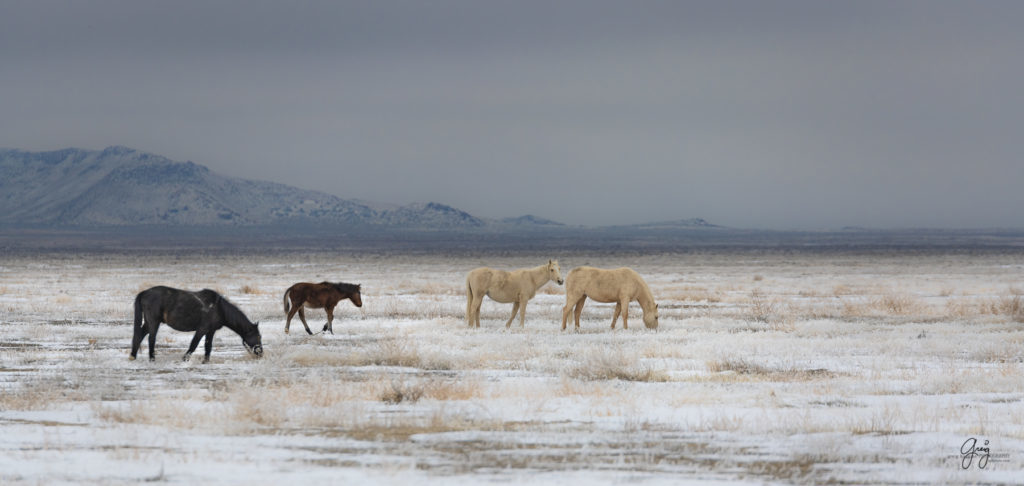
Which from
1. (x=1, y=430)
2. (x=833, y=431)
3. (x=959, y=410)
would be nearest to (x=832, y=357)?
(x=959, y=410)

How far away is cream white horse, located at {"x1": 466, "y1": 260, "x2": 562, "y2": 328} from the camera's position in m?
22.0

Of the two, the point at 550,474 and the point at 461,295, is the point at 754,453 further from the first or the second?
the point at 461,295

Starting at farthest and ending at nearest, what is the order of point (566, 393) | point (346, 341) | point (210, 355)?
point (346, 341), point (210, 355), point (566, 393)

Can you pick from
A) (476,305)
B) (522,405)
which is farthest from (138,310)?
(476,305)

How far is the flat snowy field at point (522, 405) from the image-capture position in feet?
29.7

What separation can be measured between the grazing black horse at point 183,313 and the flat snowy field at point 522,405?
19.4 inches

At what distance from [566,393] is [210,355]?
6.63 meters

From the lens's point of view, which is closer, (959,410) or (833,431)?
(833,431)

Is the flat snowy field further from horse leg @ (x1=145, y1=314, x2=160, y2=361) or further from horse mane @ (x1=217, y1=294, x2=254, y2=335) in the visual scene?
horse mane @ (x1=217, y1=294, x2=254, y2=335)

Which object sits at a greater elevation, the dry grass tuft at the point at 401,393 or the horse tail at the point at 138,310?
the horse tail at the point at 138,310

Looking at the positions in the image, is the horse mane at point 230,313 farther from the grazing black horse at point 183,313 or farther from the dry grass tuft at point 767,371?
the dry grass tuft at point 767,371

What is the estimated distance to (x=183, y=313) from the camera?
15.6 meters

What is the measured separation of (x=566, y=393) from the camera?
13023 millimetres

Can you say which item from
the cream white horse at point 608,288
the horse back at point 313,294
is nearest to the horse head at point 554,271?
the cream white horse at point 608,288
